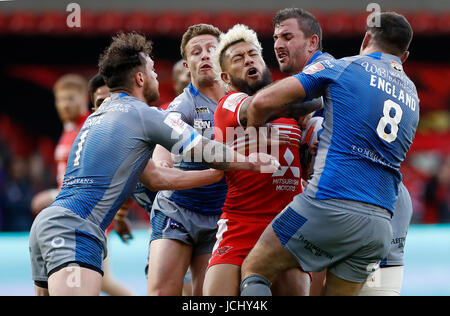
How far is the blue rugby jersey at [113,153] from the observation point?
4.34 meters

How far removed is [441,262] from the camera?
10609 mm

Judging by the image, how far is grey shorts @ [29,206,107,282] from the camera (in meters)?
4.14

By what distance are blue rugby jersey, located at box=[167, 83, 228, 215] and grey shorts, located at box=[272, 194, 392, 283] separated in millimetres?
1596

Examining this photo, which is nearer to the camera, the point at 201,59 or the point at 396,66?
the point at 396,66

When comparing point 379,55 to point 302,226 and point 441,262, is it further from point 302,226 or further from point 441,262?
point 441,262

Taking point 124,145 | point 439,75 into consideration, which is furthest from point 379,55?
point 439,75

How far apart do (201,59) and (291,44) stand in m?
1.22

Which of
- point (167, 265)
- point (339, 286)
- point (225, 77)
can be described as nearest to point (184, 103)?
point (225, 77)

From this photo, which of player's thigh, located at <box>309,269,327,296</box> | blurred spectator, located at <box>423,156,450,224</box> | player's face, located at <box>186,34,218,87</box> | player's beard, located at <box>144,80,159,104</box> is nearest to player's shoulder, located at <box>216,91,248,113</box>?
player's beard, located at <box>144,80,159,104</box>

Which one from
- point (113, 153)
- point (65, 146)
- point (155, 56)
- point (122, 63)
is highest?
point (155, 56)

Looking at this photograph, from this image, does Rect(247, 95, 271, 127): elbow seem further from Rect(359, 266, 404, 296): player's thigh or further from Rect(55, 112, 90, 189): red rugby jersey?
Rect(55, 112, 90, 189): red rugby jersey

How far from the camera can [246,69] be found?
16.6 feet

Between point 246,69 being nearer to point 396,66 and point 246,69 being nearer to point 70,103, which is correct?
point 396,66

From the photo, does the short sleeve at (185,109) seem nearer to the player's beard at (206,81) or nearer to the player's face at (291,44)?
the player's beard at (206,81)
